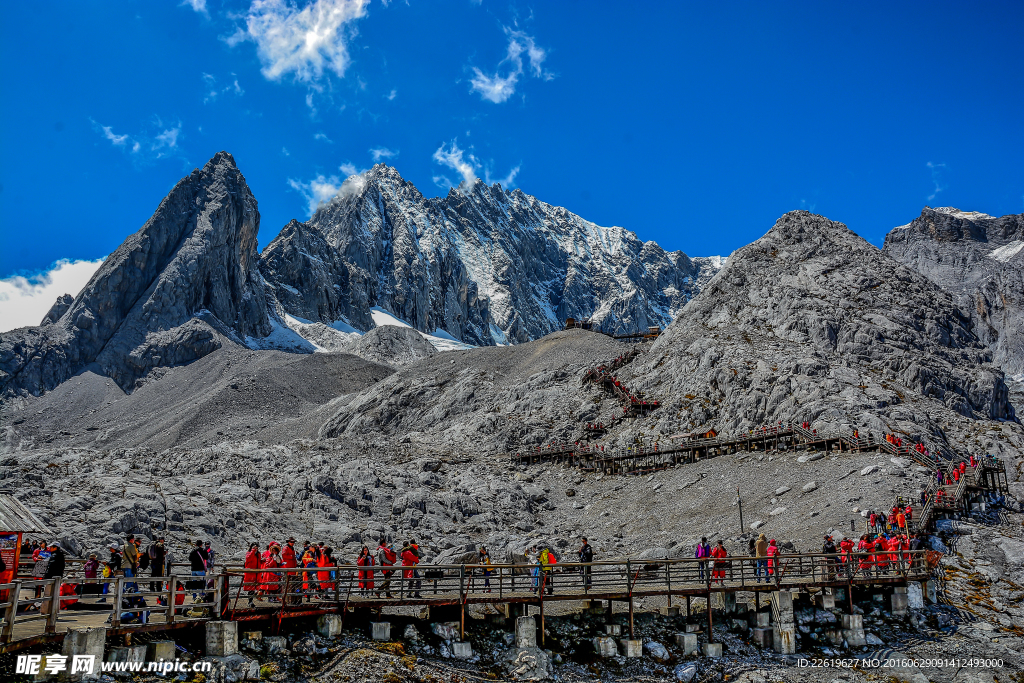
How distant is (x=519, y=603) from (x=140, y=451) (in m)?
64.7

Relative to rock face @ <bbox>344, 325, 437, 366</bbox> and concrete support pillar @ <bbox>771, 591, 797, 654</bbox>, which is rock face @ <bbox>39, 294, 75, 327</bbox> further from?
concrete support pillar @ <bbox>771, 591, 797, 654</bbox>

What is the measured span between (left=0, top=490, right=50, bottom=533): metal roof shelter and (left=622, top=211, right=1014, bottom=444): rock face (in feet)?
151

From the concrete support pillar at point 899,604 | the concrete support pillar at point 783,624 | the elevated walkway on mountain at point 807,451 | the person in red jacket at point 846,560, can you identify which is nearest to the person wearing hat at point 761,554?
the concrete support pillar at point 783,624

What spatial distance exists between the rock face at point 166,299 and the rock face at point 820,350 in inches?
3812

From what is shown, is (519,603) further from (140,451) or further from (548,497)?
(140,451)

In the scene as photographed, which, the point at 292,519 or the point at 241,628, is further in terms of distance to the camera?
the point at 292,519

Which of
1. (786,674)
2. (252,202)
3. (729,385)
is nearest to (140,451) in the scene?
(729,385)

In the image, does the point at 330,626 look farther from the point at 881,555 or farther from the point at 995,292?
the point at 995,292

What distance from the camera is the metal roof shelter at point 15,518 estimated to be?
20.6 metres

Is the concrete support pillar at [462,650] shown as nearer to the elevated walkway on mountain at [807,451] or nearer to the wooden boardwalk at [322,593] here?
the wooden boardwalk at [322,593]

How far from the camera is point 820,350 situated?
209 feet

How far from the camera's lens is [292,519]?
46.5m

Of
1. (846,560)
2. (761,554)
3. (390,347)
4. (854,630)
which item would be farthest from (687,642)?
(390,347)

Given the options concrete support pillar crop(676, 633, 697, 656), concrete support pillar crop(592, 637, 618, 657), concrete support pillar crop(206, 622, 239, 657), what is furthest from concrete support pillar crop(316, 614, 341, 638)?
concrete support pillar crop(676, 633, 697, 656)
